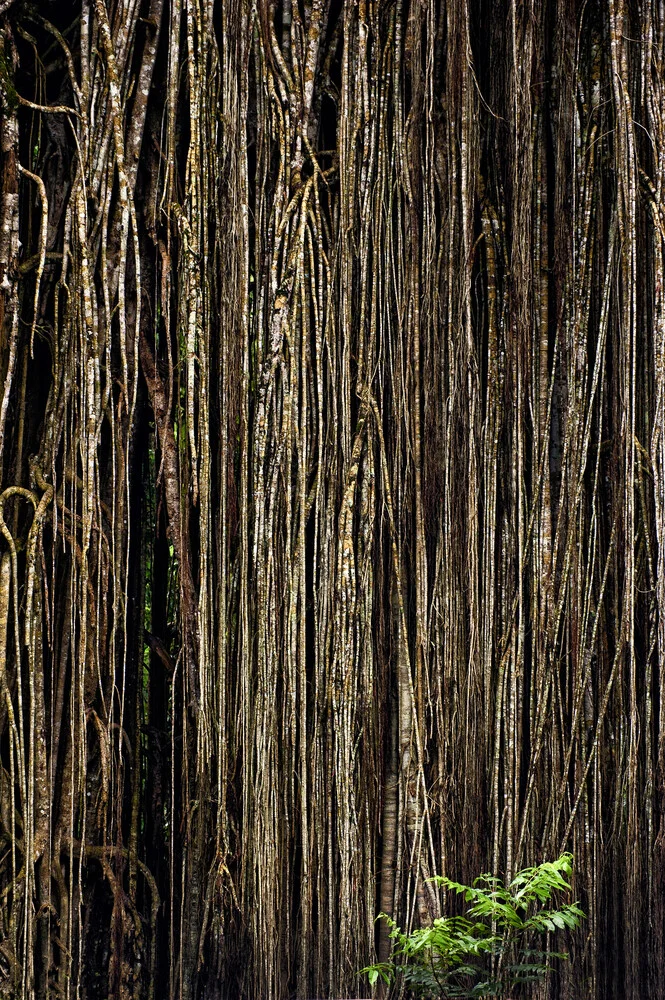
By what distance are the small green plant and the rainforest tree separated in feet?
0.41

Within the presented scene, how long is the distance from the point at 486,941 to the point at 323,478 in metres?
1.17

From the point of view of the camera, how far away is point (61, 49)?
262 cm

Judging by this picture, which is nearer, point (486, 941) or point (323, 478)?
point (486, 941)

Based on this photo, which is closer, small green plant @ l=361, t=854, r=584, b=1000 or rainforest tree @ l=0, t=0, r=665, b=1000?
small green plant @ l=361, t=854, r=584, b=1000

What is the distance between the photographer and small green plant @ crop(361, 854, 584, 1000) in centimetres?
193

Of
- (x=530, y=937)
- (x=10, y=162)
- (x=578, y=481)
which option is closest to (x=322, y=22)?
(x=10, y=162)

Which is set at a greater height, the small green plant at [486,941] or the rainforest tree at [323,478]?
the rainforest tree at [323,478]

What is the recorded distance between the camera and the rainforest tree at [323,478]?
8.20 ft

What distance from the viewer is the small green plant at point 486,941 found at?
6.35 feet

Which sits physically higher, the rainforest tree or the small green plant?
the rainforest tree

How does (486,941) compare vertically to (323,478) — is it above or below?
below

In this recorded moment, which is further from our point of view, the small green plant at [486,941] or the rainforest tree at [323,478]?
the rainforest tree at [323,478]

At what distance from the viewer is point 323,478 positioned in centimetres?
263

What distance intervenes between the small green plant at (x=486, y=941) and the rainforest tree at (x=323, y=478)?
0.13 meters
